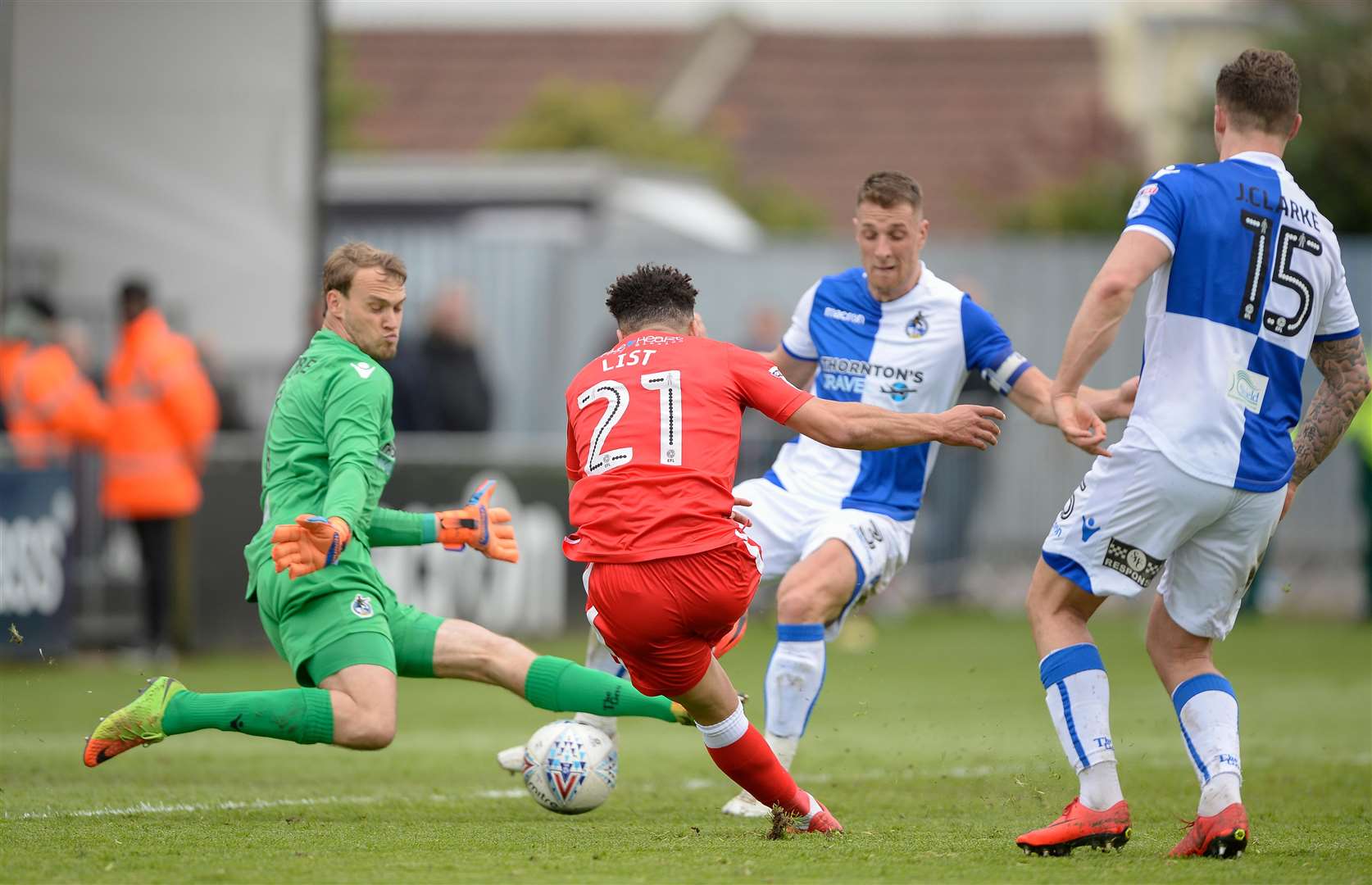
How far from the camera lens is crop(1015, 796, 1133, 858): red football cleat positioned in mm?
6207

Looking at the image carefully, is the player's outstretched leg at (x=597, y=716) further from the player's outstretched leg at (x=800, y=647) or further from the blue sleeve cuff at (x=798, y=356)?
the blue sleeve cuff at (x=798, y=356)

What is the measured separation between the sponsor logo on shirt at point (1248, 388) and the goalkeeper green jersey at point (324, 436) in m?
3.00

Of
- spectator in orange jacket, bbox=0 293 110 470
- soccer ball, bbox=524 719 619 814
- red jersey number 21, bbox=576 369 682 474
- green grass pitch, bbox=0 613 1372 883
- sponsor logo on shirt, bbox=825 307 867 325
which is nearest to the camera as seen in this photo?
green grass pitch, bbox=0 613 1372 883

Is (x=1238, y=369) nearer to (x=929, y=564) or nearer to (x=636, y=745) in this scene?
(x=636, y=745)

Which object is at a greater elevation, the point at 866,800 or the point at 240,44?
the point at 240,44

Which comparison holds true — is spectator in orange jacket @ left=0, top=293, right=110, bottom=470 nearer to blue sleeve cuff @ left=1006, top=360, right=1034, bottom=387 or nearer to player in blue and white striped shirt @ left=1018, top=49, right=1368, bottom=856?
blue sleeve cuff @ left=1006, top=360, right=1034, bottom=387

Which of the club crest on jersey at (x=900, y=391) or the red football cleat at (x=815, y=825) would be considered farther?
the club crest on jersey at (x=900, y=391)

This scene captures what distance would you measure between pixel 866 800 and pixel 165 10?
41.5 feet

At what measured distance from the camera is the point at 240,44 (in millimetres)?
17609

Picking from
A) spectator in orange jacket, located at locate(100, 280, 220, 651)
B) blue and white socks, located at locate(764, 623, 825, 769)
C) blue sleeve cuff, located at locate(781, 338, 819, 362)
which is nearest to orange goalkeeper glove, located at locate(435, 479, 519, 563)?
blue and white socks, located at locate(764, 623, 825, 769)

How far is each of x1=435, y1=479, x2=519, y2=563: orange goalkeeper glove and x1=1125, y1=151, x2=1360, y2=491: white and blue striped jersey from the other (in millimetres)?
2421

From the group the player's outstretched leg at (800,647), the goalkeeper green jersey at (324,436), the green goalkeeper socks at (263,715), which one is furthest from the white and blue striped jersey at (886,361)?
the green goalkeeper socks at (263,715)

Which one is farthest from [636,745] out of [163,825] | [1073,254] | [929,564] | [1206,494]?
[1073,254]

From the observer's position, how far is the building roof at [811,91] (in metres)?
50.7
